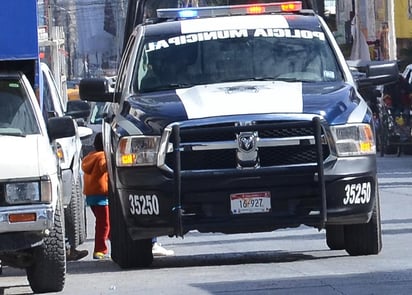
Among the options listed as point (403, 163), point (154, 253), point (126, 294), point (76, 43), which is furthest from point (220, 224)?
point (76, 43)

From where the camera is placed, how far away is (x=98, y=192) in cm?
1347

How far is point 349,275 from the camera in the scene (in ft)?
32.5

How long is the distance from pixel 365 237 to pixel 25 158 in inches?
133

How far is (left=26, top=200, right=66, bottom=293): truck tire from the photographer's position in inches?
379

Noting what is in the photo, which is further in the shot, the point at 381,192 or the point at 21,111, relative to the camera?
the point at 381,192

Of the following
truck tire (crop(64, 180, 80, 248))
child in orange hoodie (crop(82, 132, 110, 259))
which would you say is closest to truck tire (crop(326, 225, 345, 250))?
child in orange hoodie (crop(82, 132, 110, 259))

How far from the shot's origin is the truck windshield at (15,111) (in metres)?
10.2

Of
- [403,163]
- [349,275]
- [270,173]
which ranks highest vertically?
[270,173]

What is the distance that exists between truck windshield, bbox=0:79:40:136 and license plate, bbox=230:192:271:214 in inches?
66.5

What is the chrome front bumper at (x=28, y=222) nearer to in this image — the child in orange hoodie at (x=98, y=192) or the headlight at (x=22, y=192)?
the headlight at (x=22, y=192)

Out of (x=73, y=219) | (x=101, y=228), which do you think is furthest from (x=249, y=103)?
(x=73, y=219)

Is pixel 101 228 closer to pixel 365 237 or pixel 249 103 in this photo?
pixel 365 237

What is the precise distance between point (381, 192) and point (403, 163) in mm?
8669

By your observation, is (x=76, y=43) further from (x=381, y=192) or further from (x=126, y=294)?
(x=126, y=294)
